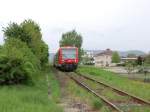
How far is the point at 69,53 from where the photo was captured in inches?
1981

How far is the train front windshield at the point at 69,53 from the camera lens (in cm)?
5016

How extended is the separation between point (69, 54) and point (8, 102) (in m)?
35.7

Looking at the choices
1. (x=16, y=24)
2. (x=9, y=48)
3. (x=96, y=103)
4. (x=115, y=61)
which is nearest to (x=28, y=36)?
(x=16, y=24)

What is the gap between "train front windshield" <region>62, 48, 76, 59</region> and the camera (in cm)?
5016

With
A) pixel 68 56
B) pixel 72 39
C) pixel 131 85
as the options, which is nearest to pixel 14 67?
pixel 131 85

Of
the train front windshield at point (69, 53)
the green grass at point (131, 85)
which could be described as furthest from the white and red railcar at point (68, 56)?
the green grass at point (131, 85)

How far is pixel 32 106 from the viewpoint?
13984mm

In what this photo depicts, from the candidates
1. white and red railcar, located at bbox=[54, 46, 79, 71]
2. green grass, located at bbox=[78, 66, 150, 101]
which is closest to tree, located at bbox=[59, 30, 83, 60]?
white and red railcar, located at bbox=[54, 46, 79, 71]

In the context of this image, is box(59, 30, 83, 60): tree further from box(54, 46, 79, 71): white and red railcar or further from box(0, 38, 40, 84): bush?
box(0, 38, 40, 84): bush

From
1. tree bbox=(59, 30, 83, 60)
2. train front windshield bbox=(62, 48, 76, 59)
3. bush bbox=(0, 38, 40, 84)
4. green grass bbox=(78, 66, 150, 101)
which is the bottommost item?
green grass bbox=(78, 66, 150, 101)

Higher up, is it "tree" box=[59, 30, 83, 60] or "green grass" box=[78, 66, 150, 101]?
"tree" box=[59, 30, 83, 60]

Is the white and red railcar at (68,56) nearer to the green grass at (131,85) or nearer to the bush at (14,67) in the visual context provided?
the green grass at (131,85)

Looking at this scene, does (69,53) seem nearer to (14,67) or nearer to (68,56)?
(68,56)

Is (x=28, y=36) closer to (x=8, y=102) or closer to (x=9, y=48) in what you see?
(x=9, y=48)
